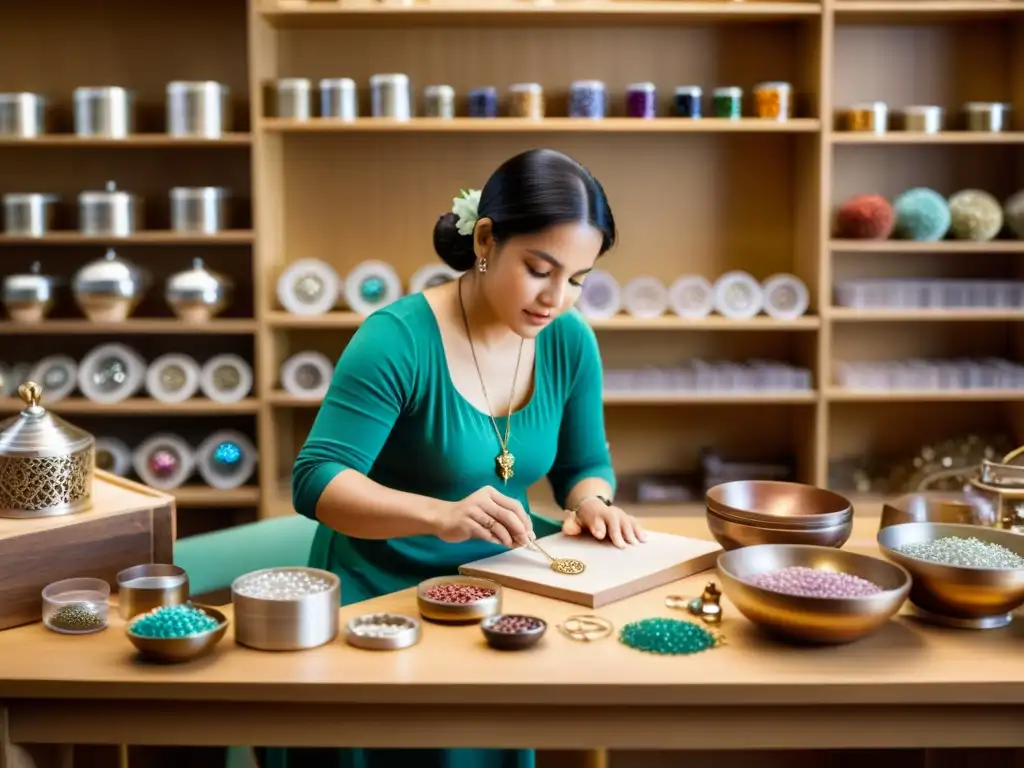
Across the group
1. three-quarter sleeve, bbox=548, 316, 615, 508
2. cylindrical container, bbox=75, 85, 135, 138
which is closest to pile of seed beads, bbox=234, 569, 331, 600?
three-quarter sleeve, bbox=548, 316, 615, 508

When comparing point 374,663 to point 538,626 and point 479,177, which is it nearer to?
point 538,626

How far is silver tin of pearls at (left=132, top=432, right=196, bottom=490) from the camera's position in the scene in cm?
379

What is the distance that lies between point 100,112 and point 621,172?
5.60 feet

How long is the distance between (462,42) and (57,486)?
8.61ft

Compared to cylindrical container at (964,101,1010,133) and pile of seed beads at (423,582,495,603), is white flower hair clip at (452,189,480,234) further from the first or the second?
cylindrical container at (964,101,1010,133)

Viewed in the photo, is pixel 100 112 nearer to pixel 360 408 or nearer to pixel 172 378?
pixel 172 378

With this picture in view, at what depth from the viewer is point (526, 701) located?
1.36 m

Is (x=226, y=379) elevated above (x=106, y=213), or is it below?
below

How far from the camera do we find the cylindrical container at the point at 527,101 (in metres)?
3.65

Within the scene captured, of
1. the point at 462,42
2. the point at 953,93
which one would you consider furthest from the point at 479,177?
the point at 953,93

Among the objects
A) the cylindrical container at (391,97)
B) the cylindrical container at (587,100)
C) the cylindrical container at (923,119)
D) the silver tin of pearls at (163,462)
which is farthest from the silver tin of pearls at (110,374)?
the cylindrical container at (923,119)

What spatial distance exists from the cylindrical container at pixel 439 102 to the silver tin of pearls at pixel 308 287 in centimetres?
60

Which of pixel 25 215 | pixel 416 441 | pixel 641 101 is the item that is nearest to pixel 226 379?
pixel 25 215

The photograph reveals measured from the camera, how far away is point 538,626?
148 cm
